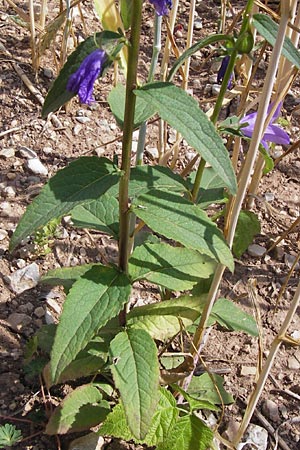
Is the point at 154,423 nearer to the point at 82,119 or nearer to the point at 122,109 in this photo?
the point at 122,109

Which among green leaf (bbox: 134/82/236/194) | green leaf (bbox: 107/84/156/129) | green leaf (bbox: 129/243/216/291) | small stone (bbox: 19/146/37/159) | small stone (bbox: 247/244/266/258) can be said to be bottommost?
small stone (bbox: 247/244/266/258)

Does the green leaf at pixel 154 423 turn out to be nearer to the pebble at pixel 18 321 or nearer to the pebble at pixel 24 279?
the pebble at pixel 18 321

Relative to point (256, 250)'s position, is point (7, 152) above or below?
above

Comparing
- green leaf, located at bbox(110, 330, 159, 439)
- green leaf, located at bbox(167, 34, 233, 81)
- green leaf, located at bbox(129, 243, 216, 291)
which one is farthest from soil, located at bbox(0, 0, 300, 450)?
green leaf, located at bbox(167, 34, 233, 81)

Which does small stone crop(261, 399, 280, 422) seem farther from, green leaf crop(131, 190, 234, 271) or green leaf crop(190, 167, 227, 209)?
green leaf crop(131, 190, 234, 271)

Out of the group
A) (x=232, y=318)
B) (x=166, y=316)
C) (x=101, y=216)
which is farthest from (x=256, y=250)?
(x=101, y=216)

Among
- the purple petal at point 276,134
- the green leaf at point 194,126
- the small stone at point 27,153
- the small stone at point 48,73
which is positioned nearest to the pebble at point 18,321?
the small stone at point 27,153

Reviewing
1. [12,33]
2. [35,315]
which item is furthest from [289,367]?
[12,33]
